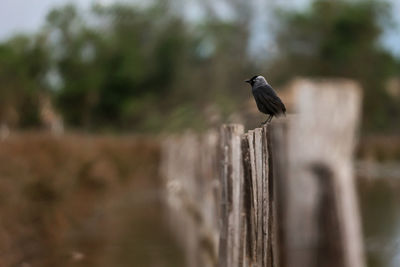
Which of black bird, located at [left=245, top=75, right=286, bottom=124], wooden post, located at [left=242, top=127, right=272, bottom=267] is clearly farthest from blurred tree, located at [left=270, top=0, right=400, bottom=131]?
black bird, located at [left=245, top=75, right=286, bottom=124]

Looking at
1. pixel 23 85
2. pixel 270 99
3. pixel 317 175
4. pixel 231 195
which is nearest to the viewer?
pixel 270 99

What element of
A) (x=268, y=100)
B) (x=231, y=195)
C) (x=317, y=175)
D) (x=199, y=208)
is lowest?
(x=199, y=208)

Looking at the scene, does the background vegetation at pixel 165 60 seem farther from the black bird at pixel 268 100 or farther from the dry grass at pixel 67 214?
the black bird at pixel 268 100

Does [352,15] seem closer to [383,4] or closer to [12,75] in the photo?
[383,4]

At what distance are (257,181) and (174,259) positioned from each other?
5.57 metres

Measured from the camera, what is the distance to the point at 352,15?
141 feet

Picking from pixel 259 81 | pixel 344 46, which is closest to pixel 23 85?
pixel 344 46

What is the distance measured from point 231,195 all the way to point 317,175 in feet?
5.67

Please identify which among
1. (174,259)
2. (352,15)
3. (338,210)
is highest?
(352,15)

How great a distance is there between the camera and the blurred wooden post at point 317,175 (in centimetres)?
567

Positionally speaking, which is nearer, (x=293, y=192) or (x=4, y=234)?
(x=293, y=192)

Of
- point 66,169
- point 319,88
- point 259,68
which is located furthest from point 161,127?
point 319,88

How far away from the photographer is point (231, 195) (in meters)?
4.37

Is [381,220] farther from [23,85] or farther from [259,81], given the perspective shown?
[23,85]
